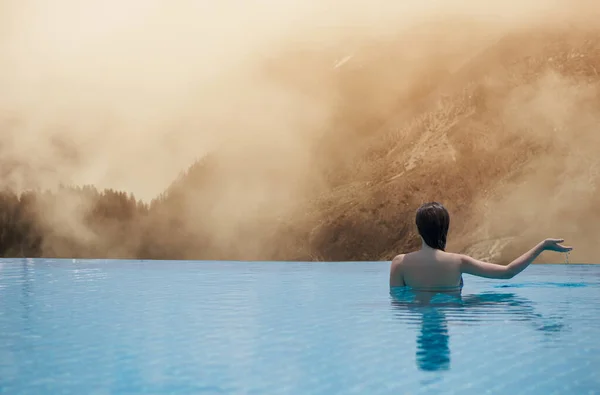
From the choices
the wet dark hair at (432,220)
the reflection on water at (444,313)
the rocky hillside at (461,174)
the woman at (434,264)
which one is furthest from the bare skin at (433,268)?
A: the rocky hillside at (461,174)

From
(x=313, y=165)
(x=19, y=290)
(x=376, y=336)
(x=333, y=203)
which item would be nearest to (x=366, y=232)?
(x=333, y=203)

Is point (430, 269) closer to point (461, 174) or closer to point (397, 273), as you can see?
point (397, 273)

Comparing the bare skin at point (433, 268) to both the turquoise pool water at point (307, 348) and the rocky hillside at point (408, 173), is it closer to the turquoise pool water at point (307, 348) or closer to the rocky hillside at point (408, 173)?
the turquoise pool water at point (307, 348)

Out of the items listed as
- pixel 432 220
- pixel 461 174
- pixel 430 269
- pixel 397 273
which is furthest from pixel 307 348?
pixel 461 174

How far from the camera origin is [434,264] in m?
12.5

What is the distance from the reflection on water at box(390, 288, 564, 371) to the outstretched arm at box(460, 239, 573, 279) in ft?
2.28

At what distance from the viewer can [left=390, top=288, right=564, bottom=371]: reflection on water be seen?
9364mm

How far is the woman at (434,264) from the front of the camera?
11.8 meters

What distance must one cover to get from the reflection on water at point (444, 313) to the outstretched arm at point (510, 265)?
69 centimetres

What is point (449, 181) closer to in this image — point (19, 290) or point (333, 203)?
point (333, 203)

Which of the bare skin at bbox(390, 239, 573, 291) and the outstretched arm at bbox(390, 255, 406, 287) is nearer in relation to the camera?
the bare skin at bbox(390, 239, 573, 291)

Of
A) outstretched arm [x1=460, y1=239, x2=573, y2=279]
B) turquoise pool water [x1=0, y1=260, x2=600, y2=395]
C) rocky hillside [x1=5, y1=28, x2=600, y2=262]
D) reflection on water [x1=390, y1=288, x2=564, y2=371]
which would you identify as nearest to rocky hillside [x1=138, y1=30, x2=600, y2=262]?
rocky hillside [x1=5, y1=28, x2=600, y2=262]

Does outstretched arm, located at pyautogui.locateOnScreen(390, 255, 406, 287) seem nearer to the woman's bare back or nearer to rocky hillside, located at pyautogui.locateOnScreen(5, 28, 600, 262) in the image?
the woman's bare back

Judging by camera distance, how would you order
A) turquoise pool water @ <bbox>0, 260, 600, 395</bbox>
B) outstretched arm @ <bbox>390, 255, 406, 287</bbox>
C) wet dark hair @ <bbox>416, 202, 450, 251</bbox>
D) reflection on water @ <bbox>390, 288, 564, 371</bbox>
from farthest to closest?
outstretched arm @ <bbox>390, 255, 406, 287</bbox>, wet dark hair @ <bbox>416, 202, 450, 251</bbox>, reflection on water @ <bbox>390, 288, 564, 371</bbox>, turquoise pool water @ <bbox>0, 260, 600, 395</bbox>
